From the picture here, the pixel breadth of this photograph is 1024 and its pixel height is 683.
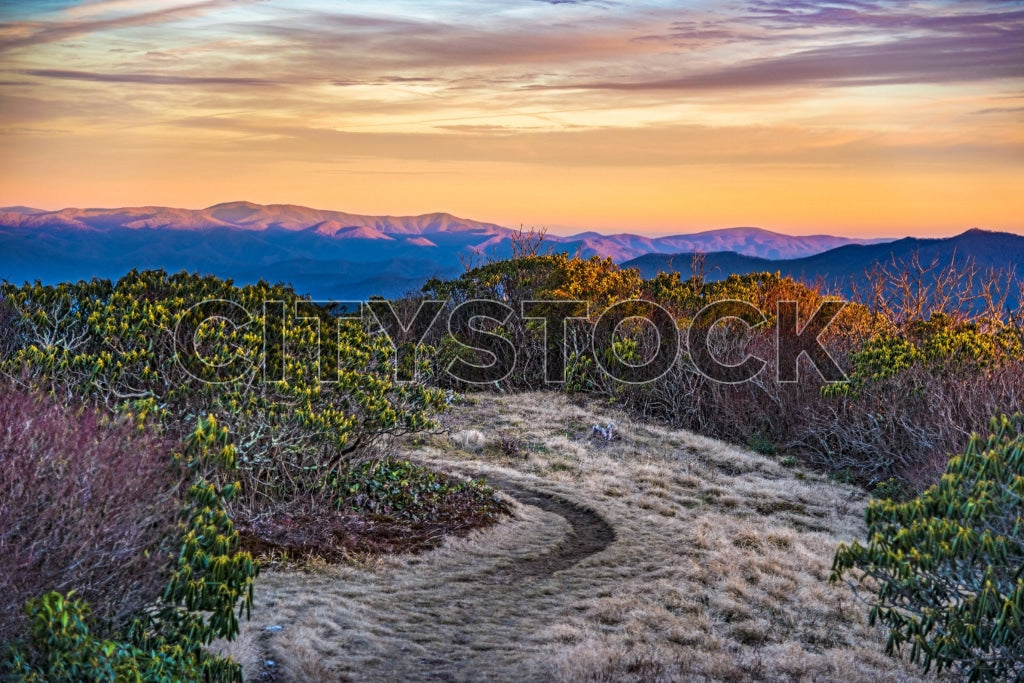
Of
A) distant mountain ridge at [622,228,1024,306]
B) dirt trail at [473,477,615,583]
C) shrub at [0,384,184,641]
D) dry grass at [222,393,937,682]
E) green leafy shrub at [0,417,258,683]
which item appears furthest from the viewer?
distant mountain ridge at [622,228,1024,306]

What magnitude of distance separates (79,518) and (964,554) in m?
4.78

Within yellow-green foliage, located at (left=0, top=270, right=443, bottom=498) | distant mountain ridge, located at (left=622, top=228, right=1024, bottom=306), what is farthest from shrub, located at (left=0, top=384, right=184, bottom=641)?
distant mountain ridge, located at (left=622, top=228, right=1024, bottom=306)

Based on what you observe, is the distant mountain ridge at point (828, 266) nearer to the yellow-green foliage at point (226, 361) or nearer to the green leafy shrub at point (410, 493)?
the green leafy shrub at point (410, 493)

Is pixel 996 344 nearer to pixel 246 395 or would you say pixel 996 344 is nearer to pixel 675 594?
pixel 675 594

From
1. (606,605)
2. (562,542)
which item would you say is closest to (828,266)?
(562,542)

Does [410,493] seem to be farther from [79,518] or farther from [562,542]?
[79,518]

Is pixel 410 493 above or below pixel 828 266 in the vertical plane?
below

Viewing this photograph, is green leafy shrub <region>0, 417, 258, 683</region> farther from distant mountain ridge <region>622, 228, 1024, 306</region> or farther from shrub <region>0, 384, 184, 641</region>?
distant mountain ridge <region>622, 228, 1024, 306</region>

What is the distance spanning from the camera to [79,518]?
5.02m

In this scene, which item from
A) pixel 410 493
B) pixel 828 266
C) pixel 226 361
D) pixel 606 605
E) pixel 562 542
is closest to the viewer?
pixel 606 605

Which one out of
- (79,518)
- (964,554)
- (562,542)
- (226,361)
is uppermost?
(226,361)

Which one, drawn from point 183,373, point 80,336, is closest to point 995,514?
point 183,373

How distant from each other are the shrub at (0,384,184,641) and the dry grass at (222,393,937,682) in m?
1.71

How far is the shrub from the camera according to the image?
15.6ft
